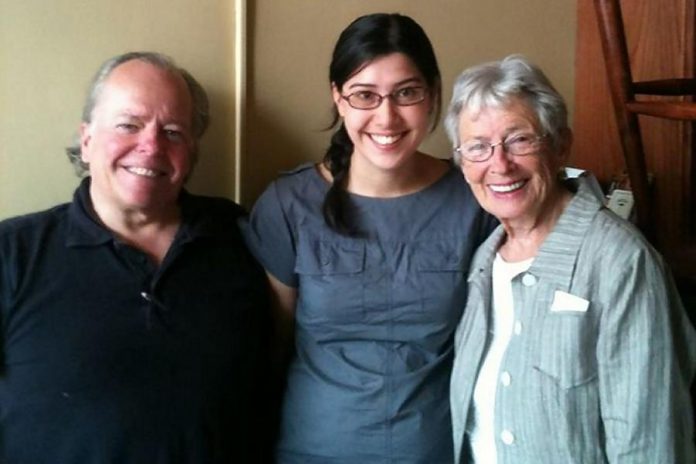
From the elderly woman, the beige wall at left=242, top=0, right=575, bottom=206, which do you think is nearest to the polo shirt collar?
the beige wall at left=242, top=0, right=575, bottom=206

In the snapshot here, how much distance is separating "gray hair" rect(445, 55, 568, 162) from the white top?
24cm

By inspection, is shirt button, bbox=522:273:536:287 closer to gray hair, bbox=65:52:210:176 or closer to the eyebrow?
the eyebrow

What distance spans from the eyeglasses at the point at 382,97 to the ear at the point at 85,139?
498 mm

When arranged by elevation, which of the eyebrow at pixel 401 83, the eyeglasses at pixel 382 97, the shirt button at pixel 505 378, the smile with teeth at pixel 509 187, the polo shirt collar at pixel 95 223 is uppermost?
the eyebrow at pixel 401 83

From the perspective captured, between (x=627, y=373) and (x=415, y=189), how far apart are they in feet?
1.84

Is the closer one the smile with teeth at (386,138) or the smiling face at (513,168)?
the smiling face at (513,168)

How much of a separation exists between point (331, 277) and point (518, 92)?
0.49 meters

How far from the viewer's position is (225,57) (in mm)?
1785

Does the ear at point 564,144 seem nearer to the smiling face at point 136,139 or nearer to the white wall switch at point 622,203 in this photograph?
the white wall switch at point 622,203

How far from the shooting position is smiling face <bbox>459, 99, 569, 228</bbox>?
1384mm

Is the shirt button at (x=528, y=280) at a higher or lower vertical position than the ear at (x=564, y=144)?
lower

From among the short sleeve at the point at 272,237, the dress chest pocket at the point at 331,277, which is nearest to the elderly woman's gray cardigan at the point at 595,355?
the dress chest pocket at the point at 331,277

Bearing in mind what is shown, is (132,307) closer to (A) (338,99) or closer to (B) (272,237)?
(B) (272,237)

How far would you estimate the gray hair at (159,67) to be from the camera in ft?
5.10
